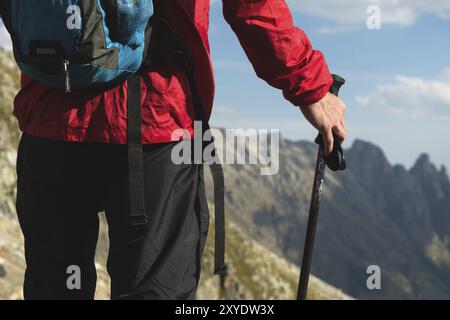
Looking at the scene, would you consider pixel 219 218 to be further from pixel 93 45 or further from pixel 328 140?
pixel 93 45

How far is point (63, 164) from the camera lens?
11.5 feet

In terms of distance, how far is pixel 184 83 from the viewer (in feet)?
11.7

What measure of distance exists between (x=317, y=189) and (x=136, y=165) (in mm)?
1515

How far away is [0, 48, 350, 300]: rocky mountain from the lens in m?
14.1

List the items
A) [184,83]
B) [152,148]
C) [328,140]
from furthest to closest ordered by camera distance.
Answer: [328,140] < [184,83] < [152,148]

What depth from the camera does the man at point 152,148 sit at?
3426 mm

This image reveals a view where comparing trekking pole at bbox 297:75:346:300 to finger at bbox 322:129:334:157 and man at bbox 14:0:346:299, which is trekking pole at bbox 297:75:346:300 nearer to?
finger at bbox 322:129:334:157

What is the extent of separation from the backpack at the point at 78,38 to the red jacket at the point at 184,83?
148 mm

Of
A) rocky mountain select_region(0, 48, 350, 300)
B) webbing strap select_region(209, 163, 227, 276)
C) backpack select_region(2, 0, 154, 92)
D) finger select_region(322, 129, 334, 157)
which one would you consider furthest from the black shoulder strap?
rocky mountain select_region(0, 48, 350, 300)

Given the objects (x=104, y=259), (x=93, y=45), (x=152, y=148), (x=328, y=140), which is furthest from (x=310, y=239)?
(x=104, y=259)

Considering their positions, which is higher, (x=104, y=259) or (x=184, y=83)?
(x=184, y=83)

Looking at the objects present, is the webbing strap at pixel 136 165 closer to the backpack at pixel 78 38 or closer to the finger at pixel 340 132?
the backpack at pixel 78 38

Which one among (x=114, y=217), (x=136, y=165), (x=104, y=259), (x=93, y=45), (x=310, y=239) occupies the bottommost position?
(x=104, y=259)

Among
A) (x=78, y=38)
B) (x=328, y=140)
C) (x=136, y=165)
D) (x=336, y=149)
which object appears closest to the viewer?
(x=78, y=38)
